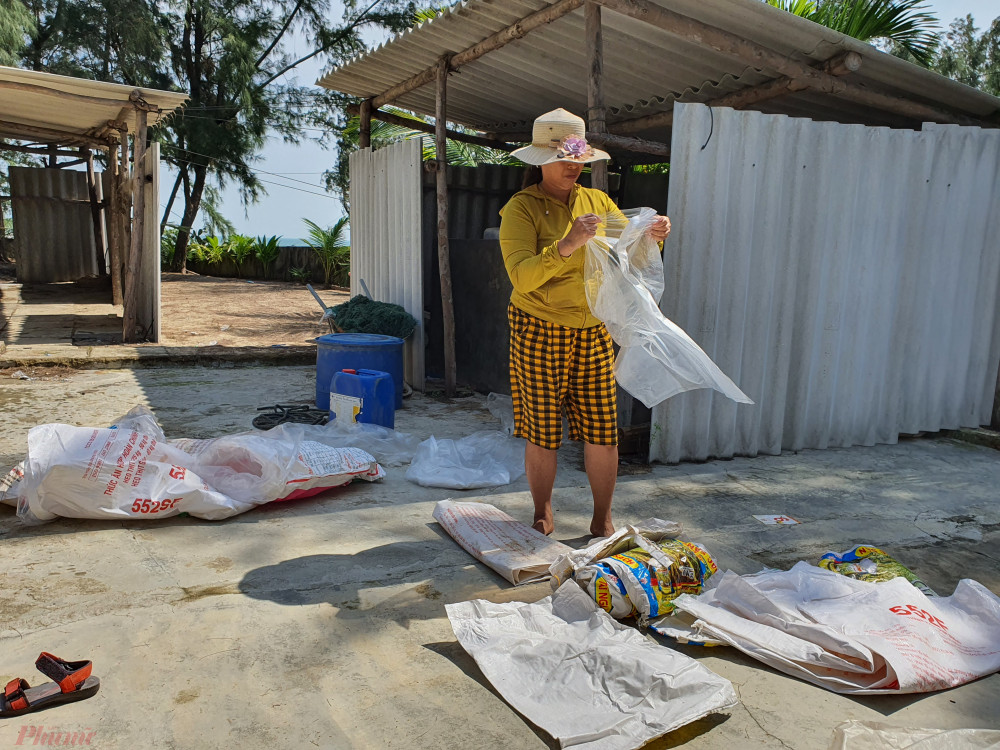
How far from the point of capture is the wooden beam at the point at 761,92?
4.61 m

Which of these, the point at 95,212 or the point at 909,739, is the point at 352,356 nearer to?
the point at 909,739

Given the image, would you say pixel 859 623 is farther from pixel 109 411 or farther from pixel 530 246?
pixel 109 411

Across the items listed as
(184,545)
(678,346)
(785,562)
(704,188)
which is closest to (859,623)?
(785,562)

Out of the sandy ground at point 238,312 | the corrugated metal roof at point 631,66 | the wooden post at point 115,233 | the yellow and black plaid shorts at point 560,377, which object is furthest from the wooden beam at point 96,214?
the yellow and black plaid shorts at point 560,377

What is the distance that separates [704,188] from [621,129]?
300cm

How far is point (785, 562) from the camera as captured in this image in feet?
10.4

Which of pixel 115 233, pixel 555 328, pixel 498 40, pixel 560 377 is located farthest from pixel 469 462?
pixel 115 233

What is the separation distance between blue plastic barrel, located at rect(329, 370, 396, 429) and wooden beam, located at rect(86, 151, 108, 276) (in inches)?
399

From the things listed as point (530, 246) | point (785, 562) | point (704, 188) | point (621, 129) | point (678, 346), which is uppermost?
point (621, 129)

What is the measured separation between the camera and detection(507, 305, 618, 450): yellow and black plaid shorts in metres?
3.12

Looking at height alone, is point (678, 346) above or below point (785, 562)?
above

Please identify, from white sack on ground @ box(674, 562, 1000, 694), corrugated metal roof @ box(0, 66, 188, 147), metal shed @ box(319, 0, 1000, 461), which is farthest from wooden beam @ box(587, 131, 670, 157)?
corrugated metal roof @ box(0, 66, 188, 147)

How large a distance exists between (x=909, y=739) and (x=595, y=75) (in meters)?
3.90

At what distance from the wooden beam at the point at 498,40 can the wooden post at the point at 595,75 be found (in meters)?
0.10
